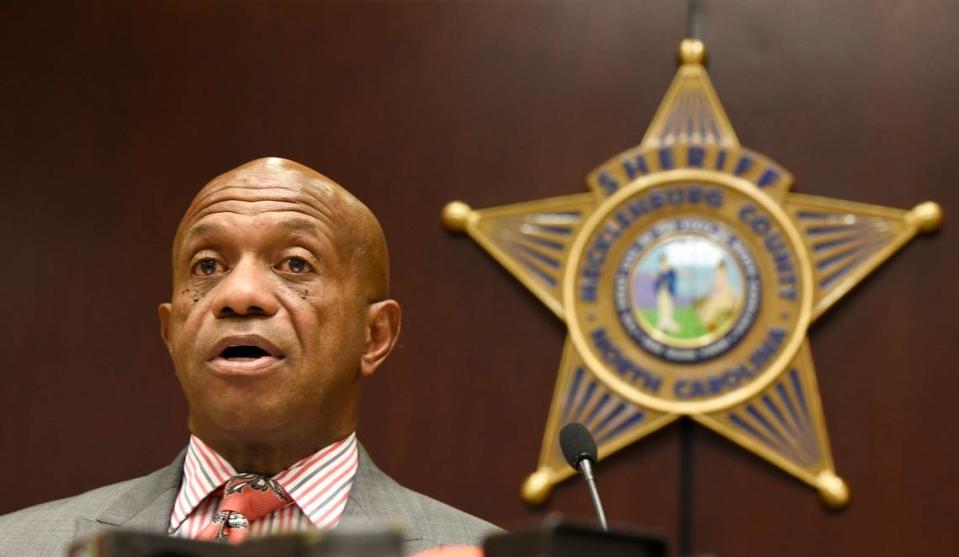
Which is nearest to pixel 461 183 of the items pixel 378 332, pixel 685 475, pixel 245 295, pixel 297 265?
pixel 685 475

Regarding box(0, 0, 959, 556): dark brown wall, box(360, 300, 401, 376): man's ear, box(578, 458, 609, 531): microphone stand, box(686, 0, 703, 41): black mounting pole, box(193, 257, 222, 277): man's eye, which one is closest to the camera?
box(578, 458, 609, 531): microphone stand

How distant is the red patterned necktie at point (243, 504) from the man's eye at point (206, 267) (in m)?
0.30

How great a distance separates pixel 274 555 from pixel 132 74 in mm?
3058

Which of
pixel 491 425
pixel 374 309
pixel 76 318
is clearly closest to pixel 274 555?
pixel 374 309

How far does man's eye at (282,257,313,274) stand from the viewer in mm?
2182

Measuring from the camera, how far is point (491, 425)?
372cm

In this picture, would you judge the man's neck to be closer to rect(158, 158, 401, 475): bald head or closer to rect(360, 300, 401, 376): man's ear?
rect(158, 158, 401, 475): bald head

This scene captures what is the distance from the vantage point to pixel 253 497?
2086 millimetres

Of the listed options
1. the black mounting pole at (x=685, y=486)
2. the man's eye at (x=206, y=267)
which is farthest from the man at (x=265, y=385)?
the black mounting pole at (x=685, y=486)

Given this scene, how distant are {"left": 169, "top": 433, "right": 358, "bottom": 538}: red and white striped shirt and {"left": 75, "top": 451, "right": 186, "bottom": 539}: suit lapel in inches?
0.6

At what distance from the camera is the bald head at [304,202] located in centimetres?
221

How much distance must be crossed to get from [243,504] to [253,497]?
0.7 inches

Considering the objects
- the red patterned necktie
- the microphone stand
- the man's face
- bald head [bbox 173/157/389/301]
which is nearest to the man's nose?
the man's face

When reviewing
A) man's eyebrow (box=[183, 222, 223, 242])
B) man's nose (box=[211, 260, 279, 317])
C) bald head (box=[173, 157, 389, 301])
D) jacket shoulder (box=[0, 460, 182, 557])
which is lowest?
jacket shoulder (box=[0, 460, 182, 557])
